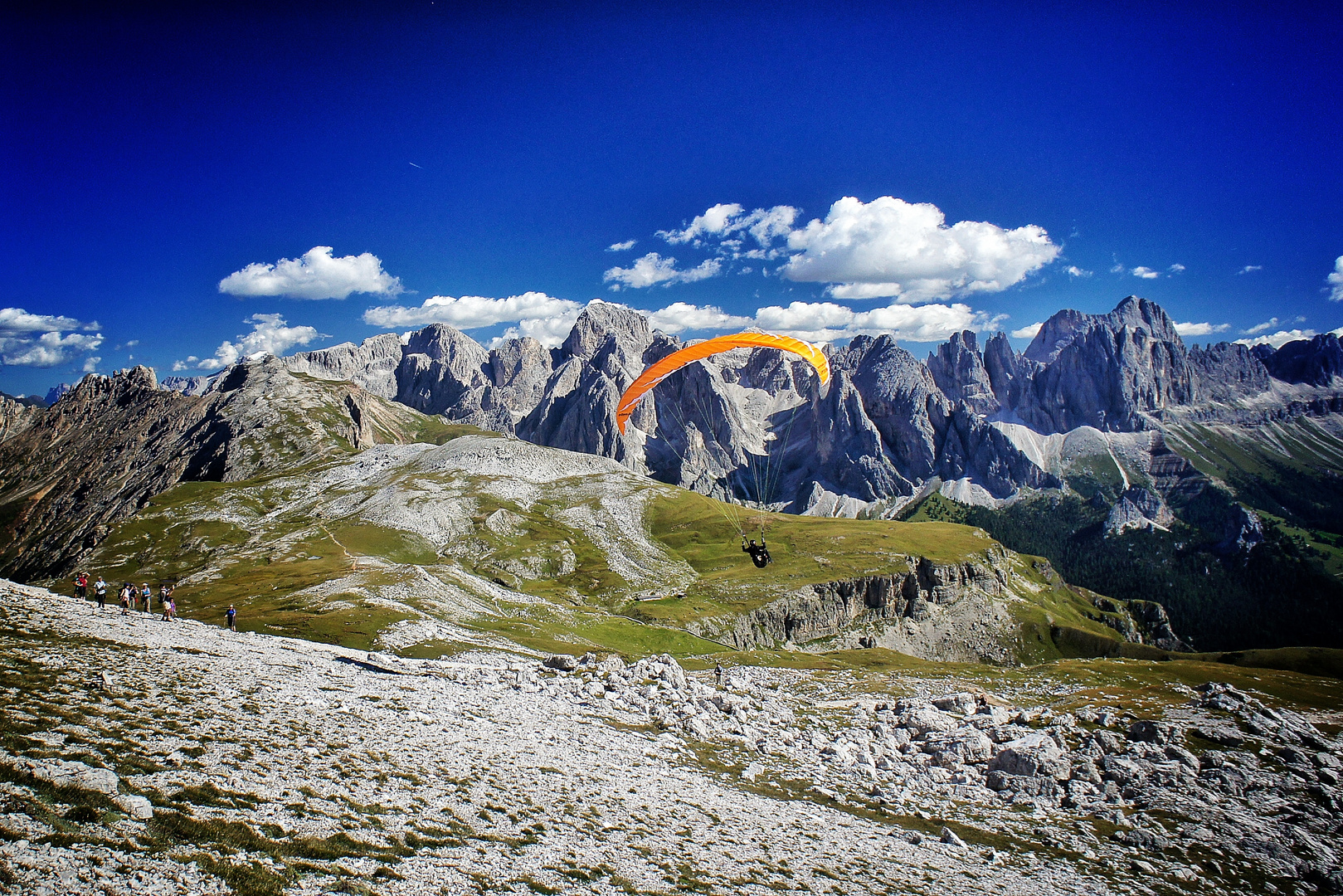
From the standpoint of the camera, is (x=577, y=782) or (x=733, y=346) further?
(x=733, y=346)

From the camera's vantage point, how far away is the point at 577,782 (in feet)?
69.6

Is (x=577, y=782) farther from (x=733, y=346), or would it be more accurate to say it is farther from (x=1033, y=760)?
(x=733, y=346)

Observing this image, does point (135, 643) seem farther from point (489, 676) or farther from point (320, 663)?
point (489, 676)

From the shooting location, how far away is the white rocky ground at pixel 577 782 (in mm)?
12266

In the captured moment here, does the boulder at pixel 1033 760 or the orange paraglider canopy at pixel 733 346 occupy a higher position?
the orange paraglider canopy at pixel 733 346

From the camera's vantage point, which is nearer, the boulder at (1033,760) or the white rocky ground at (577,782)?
the white rocky ground at (577,782)


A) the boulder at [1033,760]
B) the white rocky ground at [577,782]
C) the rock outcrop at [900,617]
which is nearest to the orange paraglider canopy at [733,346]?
the white rocky ground at [577,782]

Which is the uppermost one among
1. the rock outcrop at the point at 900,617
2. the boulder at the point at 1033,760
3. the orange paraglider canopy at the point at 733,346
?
the orange paraglider canopy at the point at 733,346

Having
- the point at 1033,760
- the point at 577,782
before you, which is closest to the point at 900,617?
the point at 1033,760

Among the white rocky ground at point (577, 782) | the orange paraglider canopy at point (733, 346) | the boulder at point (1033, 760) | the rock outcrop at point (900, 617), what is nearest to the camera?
the white rocky ground at point (577, 782)

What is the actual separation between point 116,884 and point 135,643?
2478cm

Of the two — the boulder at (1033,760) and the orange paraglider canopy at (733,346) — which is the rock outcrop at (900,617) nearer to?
the orange paraglider canopy at (733,346)

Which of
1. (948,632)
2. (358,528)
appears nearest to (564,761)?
(358,528)

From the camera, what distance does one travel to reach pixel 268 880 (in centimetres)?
1082
